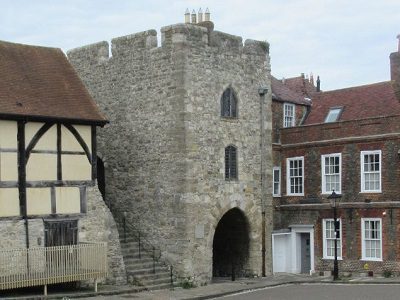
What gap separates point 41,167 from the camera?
22.9 metres

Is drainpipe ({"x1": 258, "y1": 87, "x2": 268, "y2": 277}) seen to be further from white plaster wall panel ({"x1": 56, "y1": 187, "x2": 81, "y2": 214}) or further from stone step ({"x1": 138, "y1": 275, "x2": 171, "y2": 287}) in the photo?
white plaster wall panel ({"x1": 56, "y1": 187, "x2": 81, "y2": 214})

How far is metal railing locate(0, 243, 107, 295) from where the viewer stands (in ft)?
70.5

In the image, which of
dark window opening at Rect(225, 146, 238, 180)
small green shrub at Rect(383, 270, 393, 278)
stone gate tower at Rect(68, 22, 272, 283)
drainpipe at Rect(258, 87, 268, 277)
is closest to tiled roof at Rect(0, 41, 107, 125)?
stone gate tower at Rect(68, 22, 272, 283)

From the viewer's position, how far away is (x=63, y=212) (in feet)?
76.8

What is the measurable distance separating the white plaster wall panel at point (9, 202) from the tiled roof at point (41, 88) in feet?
7.35

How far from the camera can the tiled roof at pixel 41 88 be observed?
2283 cm

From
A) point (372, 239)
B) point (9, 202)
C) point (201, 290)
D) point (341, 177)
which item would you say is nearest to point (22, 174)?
point (9, 202)

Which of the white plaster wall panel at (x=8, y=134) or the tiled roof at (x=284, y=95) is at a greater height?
the tiled roof at (x=284, y=95)

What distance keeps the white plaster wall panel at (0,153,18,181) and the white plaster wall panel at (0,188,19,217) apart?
36 cm

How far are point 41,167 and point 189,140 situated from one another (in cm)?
540

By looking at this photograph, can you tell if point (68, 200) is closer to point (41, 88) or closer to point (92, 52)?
point (41, 88)

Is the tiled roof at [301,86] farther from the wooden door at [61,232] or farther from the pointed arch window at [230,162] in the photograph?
the wooden door at [61,232]

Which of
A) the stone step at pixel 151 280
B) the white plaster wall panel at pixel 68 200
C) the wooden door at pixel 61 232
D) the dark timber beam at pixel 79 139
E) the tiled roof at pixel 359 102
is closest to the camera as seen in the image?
the wooden door at pixel 61 232

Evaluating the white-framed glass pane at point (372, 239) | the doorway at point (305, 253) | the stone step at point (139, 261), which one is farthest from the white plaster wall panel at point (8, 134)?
the white-framed glass pane at point (372, 239)
